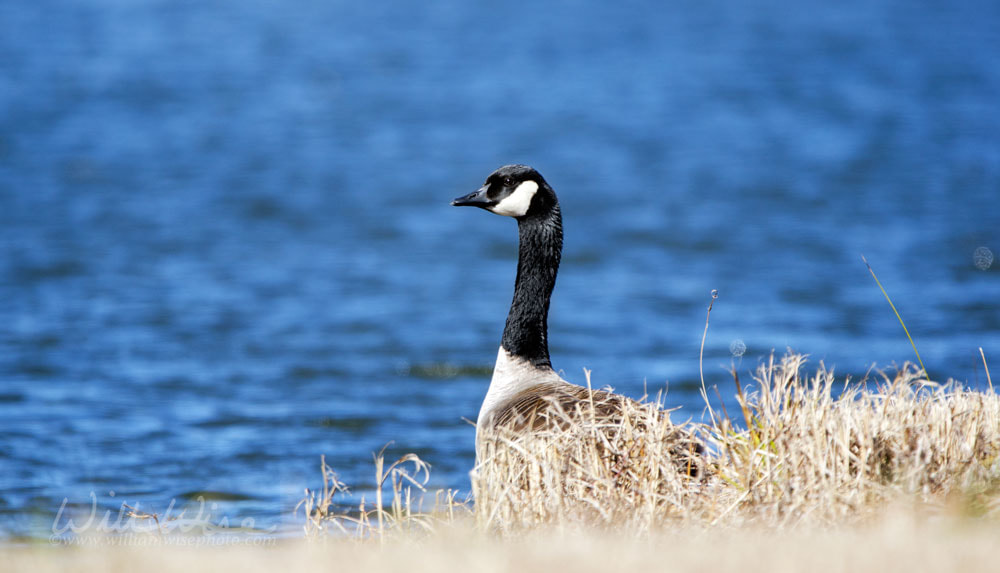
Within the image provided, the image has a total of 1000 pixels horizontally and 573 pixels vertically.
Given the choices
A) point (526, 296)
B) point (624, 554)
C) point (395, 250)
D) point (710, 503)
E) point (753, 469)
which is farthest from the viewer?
point (395, 250)

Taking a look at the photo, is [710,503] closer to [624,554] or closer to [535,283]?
[624,554]

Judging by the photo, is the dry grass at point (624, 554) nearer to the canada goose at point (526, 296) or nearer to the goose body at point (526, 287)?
the canada goose at point (526, 296)

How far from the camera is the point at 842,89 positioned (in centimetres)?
3244

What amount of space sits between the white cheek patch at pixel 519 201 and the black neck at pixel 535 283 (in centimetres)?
7

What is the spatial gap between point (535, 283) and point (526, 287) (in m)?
0.07

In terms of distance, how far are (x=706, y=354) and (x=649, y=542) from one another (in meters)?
8.71

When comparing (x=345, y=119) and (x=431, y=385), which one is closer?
(x=431, y=385)

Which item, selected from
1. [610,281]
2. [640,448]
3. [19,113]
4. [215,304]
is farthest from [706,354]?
[19,113]

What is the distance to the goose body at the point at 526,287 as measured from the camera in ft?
20.6

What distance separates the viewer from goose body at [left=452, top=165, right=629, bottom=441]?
627 centimetres

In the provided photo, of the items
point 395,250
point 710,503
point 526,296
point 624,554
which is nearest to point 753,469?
point 710,503

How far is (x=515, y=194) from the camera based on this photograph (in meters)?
6.88

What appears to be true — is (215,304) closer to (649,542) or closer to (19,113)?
(649,542)

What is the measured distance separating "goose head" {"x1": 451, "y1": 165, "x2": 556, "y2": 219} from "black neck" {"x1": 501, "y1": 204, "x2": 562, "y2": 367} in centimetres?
6
